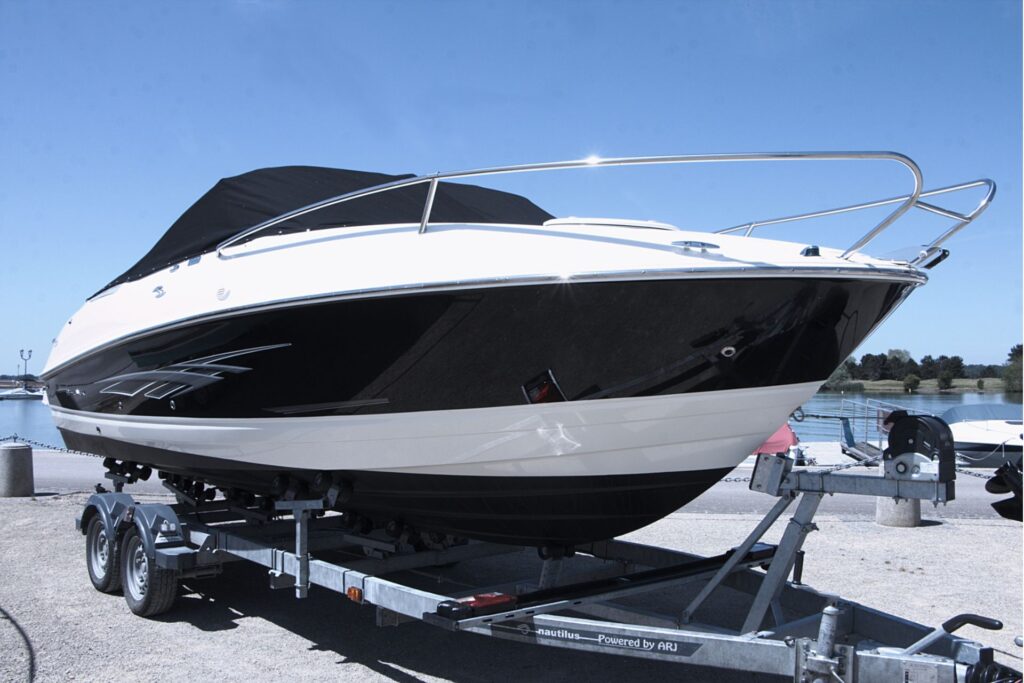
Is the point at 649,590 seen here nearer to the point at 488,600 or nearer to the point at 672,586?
the point at 672,586

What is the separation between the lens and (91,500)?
18.3ft

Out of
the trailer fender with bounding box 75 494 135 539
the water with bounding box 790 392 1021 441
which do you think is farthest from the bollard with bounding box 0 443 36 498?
the water with bounding box 790 392 1021 441

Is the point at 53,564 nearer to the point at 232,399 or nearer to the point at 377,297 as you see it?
the point at 232,399

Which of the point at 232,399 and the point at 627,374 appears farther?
the point at 232,399

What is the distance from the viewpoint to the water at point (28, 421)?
20.2 meters

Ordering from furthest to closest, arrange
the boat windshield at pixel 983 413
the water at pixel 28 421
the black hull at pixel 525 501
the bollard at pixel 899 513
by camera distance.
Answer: the water at pixel 28 421 → the boat windshield at pixel 983 413 → the bollard at pixel 899 513 → the black hull at pixel 525 501

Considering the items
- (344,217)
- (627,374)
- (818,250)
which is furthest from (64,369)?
(818,250)

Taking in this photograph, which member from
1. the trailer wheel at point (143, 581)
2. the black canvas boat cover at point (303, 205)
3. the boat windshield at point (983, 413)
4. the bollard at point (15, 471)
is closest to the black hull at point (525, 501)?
the trailer wheel at point (143, 581)

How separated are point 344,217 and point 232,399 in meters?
1.12

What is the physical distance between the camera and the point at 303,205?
4.98m

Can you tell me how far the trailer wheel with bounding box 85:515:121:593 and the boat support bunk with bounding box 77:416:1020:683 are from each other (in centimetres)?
2

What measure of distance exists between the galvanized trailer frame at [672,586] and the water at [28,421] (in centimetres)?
1597

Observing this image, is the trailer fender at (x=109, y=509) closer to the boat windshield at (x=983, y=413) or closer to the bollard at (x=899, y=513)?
the bollard at (x=899, y=513)

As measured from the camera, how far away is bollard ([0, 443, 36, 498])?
8839 mm
